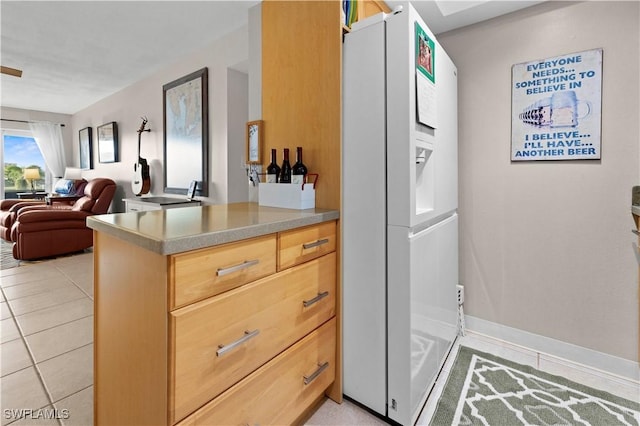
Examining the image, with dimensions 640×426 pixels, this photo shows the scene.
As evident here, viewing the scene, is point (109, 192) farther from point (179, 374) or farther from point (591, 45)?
point (591, 45)

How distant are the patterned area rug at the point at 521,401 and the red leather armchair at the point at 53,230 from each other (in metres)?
4.70

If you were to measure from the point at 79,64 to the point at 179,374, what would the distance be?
4.56m

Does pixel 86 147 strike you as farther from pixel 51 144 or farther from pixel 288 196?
pixel 288 196

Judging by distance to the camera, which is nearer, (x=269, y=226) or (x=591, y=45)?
(x=269, y=226)

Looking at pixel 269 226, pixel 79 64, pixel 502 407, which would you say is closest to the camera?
pixel 269 226

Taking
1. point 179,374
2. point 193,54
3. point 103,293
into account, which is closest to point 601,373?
point 179,374

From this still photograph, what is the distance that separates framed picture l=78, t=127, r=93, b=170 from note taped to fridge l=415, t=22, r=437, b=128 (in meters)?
→ 6.67

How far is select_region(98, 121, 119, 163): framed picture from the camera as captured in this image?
5.03 metres

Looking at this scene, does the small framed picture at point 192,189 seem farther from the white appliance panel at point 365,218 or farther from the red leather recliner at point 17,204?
the red leather recliner at point 17,204

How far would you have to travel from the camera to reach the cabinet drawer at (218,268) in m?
0.81

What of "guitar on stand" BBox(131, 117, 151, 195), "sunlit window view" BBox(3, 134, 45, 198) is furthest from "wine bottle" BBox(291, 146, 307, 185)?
"sunlit window view" BBox(3, 134, 45, 198)

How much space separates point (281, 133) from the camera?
5.52 ft

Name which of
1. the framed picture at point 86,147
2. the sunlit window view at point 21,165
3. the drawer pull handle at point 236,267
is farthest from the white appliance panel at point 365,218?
the sunlit window view at point 21,165

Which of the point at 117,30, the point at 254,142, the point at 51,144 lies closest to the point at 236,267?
the point at 254,142
